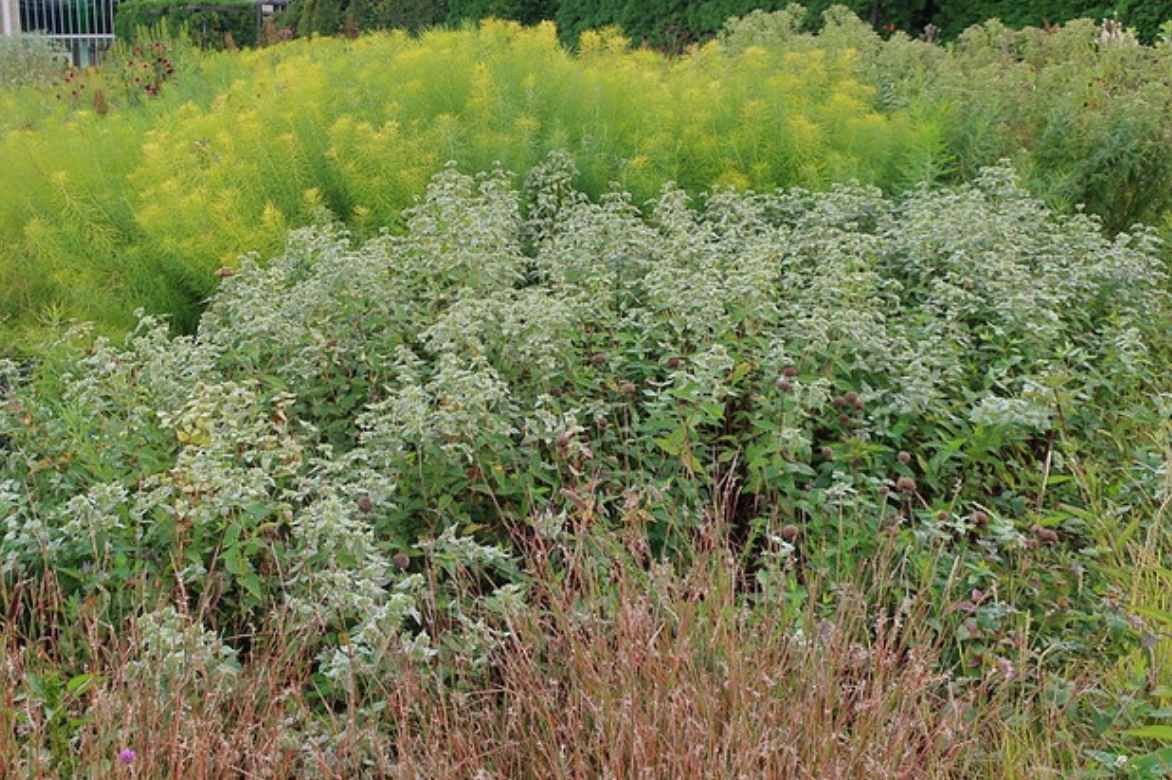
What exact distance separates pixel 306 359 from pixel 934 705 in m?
1.79

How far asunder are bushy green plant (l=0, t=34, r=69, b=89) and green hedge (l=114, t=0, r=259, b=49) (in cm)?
567

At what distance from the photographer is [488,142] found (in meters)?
4.98

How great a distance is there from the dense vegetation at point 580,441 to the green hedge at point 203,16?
15.6 metres

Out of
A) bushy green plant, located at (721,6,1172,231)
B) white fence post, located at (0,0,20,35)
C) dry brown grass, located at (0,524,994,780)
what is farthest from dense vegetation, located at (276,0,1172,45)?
white fence post, located at (0,0,20,35)

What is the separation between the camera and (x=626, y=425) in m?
3.04

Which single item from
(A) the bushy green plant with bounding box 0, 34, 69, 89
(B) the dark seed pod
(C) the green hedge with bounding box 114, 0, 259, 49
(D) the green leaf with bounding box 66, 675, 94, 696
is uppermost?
(C) the green hedge with bounding box 114, 0, 259, 49

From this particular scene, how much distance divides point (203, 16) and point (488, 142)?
1716 centimetres

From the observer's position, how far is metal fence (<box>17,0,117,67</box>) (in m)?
32.9

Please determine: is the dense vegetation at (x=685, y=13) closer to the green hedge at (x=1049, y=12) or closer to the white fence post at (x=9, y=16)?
the green hedge at (x=1049, y=12)

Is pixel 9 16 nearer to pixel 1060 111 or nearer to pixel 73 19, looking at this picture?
pixel 73 19

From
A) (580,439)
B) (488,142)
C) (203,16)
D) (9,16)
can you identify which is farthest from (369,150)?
(9,16)

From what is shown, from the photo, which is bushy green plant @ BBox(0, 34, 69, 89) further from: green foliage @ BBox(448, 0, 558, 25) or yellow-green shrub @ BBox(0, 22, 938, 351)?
yellow-green shrub @ BBox(0, 22, 938, 351)

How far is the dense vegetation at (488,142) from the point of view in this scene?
4711 millimetres

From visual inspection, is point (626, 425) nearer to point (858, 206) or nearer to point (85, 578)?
point (85, 578)
